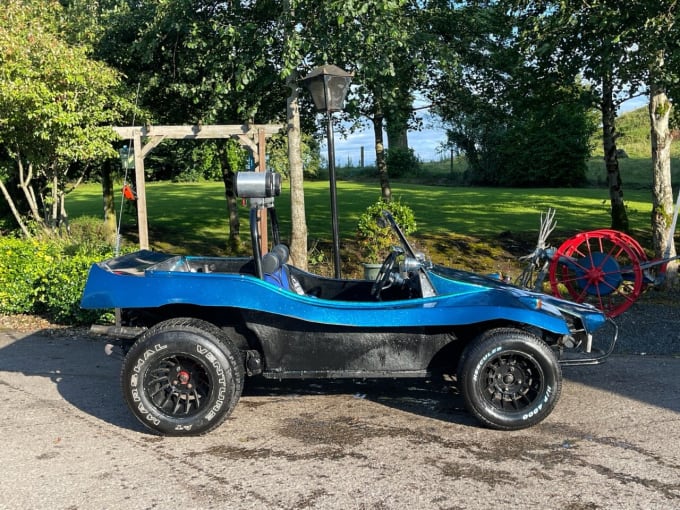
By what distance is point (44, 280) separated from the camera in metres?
8.65

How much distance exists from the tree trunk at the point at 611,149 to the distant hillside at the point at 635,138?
21135 millimetres

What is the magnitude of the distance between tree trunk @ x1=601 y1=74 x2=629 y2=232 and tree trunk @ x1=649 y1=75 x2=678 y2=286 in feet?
→ 4.91

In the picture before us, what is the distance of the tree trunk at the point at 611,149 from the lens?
1237cm

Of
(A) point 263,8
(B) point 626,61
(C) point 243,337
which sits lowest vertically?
(C) point 243,337

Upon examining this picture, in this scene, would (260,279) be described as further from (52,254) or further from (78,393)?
(52,254)

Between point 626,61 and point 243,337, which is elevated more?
point 626,61

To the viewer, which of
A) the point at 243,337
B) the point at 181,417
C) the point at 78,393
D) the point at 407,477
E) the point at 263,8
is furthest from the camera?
the point at 263,8

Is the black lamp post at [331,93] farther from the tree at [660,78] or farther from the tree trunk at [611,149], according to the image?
the tree trunk at [611,149]

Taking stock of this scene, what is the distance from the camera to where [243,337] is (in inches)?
196

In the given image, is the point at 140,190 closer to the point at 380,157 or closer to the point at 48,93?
the point at 48,93

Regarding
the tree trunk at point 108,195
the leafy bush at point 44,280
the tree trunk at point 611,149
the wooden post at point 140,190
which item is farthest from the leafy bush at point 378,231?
the tree trunk at point 108,195

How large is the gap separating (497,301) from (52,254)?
6849 mm

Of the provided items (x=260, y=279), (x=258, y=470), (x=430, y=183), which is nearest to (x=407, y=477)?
(x=258, y=470)

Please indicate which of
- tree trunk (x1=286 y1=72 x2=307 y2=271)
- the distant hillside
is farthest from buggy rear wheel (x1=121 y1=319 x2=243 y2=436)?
the distant hillside
